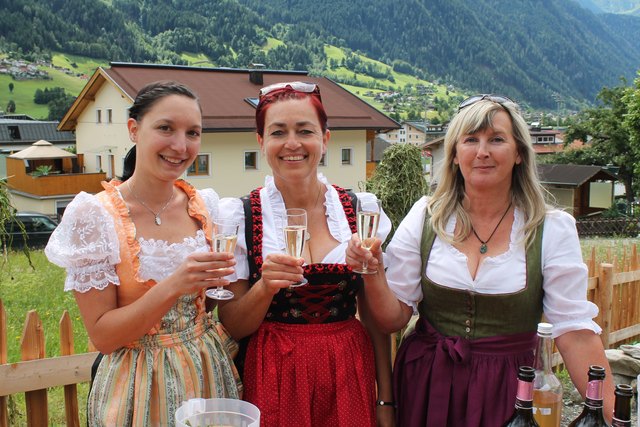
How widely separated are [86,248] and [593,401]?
Answer: 1623 millimetres

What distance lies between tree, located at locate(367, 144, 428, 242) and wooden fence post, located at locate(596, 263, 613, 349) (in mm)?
2135

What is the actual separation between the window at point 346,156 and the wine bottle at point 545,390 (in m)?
31.8

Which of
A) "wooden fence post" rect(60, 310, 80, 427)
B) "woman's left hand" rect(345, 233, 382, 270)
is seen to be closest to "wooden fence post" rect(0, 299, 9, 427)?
"wooden fence post" rect(60, 310, 80, 427)

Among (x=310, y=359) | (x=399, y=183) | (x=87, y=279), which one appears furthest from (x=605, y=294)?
(x=87, y=279)

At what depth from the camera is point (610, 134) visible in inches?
1521

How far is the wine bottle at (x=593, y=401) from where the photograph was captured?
152 cm

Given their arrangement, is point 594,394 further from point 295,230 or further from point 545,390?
point 295,230

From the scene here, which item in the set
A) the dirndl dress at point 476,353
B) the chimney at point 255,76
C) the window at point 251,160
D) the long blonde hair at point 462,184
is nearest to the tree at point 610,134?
the chimney at point 255,76

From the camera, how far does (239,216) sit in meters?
2.43

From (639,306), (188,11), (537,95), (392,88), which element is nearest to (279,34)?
(188,11)

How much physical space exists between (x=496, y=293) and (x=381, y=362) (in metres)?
0.61

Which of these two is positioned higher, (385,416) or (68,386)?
(385,416)

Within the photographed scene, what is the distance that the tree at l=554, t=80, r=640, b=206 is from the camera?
37438 mm

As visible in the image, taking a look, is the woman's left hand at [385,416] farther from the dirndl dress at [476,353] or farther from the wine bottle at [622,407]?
the wine bottle at [622,407]
